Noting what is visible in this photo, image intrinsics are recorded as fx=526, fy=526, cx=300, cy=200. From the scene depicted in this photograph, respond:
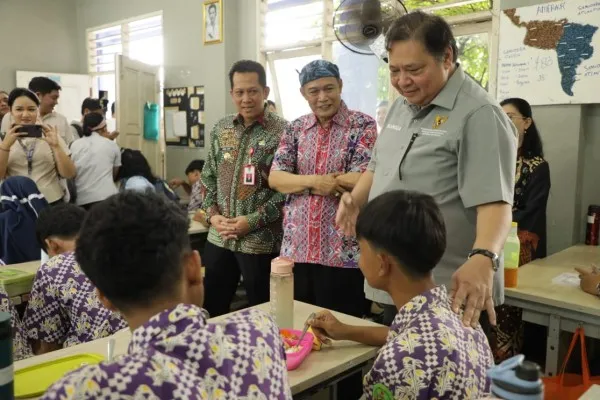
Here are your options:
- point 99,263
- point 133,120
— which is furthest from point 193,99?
point 99,263

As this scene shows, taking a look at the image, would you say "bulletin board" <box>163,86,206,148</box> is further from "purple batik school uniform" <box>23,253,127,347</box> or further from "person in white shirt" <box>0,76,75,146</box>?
"purple batik school uniform" <box>23,253,127,347</box>

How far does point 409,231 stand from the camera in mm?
1192

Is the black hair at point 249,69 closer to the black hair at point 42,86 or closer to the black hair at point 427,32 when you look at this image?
the black hair at point 427,32

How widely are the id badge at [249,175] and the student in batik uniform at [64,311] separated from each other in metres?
0.89

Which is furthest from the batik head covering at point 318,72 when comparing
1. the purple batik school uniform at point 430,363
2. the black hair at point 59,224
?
the purple batik school uniform at point 430,363

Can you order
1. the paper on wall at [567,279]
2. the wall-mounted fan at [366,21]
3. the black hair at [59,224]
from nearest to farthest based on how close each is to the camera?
the black hair at [59,224] < the paper on wall at [567,279] < the wall-mounted fan at [366,21]

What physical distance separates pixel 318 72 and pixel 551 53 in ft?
6.44

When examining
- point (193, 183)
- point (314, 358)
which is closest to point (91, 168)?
point (193, 183)

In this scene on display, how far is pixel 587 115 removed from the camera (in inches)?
130

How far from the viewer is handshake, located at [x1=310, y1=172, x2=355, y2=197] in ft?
6.88

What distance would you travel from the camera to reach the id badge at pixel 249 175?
243cm

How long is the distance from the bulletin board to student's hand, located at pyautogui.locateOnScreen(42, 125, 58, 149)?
8.26 ft

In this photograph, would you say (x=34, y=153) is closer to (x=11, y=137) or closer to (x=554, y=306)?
(x=11, y=137)

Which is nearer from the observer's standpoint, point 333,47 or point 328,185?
point 328,185
